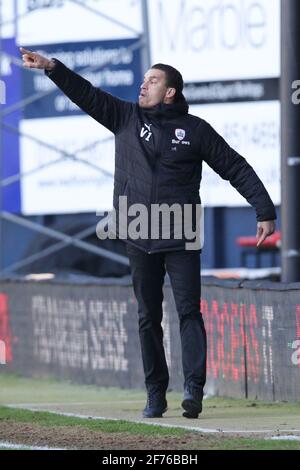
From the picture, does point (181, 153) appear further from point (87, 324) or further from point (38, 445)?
point (87, 324)

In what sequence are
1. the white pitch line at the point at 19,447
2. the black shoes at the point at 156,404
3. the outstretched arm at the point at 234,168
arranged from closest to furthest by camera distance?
the white pitch line at the point at 19,447
the outstretched arm at the point at 234,168
the black shoes at the point at 156,404

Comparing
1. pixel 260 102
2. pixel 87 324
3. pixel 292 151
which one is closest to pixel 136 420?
pixel 292 151

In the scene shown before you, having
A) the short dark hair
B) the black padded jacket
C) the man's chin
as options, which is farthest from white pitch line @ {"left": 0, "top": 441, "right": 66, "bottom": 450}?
the short dark hair

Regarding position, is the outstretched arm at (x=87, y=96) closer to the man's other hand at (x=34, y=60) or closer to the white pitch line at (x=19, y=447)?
the man's other hand at (x=34, y=60)

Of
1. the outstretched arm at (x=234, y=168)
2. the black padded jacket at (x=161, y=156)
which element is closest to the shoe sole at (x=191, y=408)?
the black padded jacket at (x=161, y=156)

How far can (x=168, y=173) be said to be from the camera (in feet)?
31.3

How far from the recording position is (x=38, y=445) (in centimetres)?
834

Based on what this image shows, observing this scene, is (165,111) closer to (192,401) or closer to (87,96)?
(87,96)

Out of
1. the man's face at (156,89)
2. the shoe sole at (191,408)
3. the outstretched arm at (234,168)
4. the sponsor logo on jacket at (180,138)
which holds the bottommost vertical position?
the shoe sole at (191,408)

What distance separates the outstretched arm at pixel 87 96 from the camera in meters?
9.39

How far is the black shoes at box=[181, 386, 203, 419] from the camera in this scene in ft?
31.6

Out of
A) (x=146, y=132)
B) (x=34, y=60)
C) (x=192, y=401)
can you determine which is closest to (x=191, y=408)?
(x=192, y=401)

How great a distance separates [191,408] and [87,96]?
1.89 metres

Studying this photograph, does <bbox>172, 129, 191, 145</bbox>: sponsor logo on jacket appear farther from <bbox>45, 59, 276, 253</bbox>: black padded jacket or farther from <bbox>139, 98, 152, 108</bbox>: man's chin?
<bbox>139, 98, 152, 108</bbox>: man's chin
